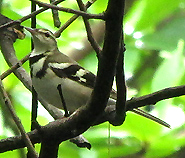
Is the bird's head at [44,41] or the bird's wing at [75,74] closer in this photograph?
the bird's wing at [75,74]

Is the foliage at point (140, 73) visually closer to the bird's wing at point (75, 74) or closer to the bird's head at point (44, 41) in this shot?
the bird's head at point (44, 41)

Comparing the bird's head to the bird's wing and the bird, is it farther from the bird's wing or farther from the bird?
the bird's wing

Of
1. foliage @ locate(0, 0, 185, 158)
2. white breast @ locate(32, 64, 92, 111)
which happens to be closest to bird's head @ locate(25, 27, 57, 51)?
foliage @ locate(0, 0, 185, 158)

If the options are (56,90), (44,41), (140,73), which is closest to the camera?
(56,90)

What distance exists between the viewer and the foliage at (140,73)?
1.20 metres

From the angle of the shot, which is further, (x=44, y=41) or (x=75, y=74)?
(x=44, y=41)

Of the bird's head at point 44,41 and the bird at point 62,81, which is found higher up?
the bird's head at point 44,41

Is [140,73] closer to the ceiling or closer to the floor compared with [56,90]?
closer to the ceiling

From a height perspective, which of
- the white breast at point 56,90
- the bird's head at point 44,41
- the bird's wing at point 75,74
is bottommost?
the white breast at point 56,90

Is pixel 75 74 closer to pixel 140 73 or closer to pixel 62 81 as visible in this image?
pixel 62 81

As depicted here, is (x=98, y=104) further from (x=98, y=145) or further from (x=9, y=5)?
(x=9, y=5)

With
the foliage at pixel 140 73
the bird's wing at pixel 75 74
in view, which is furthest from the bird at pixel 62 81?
the foliage at pixel 140 73

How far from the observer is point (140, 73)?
159 cm

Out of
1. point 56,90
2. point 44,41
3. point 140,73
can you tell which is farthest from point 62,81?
point 140,73
